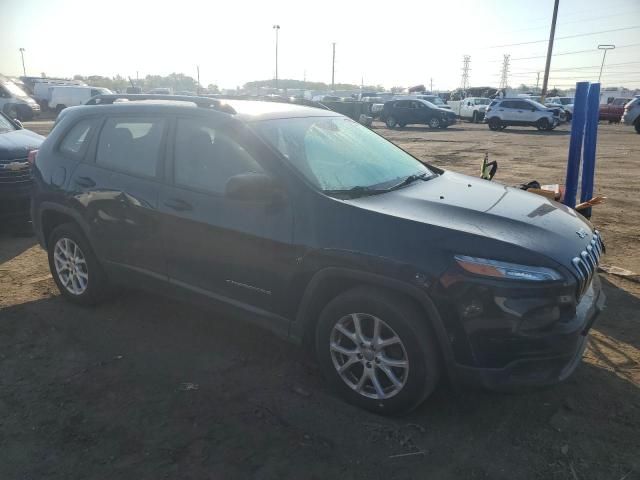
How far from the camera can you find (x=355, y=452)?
2699 millimetres

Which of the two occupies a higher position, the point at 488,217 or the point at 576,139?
the point at 576,139

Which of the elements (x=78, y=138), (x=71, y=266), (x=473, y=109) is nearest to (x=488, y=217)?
(x=78, y=138)

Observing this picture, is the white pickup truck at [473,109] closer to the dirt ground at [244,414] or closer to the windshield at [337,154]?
the dirt ground at [244,414]

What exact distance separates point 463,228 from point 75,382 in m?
2.66

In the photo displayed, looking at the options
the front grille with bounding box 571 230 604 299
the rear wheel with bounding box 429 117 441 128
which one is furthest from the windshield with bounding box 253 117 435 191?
the rear wheel with bounding box 429 117 441 128

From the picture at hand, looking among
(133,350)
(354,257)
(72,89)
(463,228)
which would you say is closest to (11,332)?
(133,350)

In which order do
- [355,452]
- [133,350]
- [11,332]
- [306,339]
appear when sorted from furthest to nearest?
[11,332], [133,350], [306,339], [355,452]

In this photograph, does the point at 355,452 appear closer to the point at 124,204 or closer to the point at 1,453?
the point at 1,453

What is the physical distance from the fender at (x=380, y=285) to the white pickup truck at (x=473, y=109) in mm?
34223

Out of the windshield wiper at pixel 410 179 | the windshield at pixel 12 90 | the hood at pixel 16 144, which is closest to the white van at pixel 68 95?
the windshield at pixel 12 90

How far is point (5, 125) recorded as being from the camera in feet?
24.7

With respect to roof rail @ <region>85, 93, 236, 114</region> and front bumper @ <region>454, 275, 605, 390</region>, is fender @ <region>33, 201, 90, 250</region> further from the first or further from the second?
front bumper @ <region>454, 275, 605, 390</region>

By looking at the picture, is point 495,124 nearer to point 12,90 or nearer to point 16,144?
point 12,90

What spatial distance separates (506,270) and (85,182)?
332cm
